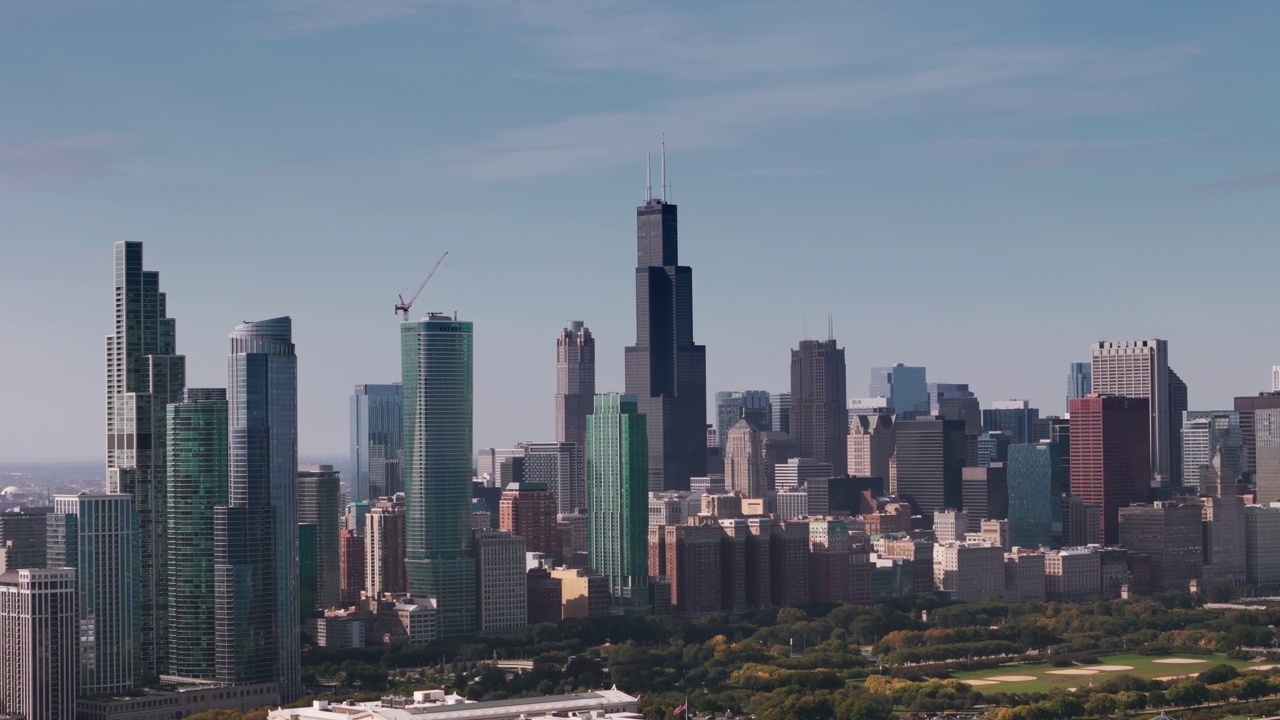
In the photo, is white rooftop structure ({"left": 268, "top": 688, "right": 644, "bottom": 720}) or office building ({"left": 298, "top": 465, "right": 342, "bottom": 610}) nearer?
white rooftop structure ({"left": 268, "top": 688, "right": 644, "bottom": 720})

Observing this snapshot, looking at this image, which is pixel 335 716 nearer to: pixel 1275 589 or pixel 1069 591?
pixel 1069 591

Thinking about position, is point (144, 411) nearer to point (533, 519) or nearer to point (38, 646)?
point (38, 646)

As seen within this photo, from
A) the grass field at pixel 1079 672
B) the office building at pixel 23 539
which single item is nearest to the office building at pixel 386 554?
the office building at pixel 23 539

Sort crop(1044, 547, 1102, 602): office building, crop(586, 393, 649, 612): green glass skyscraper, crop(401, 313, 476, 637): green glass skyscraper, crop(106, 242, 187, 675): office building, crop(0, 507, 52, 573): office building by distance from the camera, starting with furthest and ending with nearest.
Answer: crop(1044, 547, 1102, 602): office building < crop(586, 393, 649, 612): green glass skyscraper < crop(401, 313, 476, 637): green glass skyscraper < crop(0, 507, 52, 573): office building < crop(106, 242, 187, 675): office building

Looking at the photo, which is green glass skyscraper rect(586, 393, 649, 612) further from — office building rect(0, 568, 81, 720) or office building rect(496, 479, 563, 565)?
office building rect(0, 568, 81, 720)

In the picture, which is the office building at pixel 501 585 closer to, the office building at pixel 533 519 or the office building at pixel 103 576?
the office building at pixel 533 519

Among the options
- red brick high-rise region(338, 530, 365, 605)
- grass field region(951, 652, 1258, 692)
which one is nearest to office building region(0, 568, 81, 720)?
grass field region(951, 652, 1258, 692)
